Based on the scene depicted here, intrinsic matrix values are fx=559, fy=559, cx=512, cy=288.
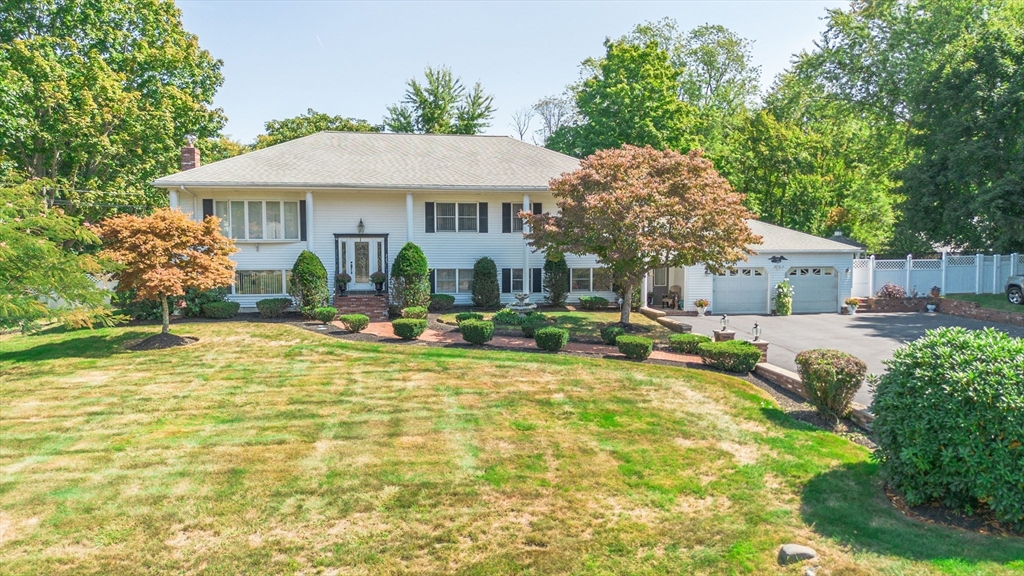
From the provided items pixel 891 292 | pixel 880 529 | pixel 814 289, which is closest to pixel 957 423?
pixel 880 529

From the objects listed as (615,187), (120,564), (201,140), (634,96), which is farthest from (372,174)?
(120,564)

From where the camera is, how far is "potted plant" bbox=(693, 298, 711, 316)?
71.6 ft

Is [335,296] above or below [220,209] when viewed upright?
below

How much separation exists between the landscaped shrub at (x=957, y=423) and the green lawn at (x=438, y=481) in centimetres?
46

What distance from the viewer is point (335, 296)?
20641 millimetres

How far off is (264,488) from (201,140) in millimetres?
26609

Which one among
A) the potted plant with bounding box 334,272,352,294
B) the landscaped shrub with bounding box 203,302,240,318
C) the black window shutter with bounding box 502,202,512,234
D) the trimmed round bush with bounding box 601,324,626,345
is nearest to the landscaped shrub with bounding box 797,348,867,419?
the trimmed round bush with bounding box 601,324,626,345

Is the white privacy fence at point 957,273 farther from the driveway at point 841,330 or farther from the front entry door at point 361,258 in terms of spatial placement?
the front entry door at point 361,258

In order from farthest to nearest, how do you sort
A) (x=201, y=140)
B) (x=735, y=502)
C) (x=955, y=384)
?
(x=201, y=140) → (x=735, y=502) → (x=955, y=384)

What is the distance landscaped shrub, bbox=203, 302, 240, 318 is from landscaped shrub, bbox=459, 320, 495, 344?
30.6 feet

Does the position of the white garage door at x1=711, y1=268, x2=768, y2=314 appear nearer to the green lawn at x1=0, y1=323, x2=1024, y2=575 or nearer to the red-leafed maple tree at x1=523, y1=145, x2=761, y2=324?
the red-leafed maple tree at x1=523, y1=145, x2=761, y2=324

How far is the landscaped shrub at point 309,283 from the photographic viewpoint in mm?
19109

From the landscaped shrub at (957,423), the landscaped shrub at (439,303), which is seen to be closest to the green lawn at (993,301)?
the landscaped shrub at (957,423)

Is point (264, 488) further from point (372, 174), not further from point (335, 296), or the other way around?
point (372, 174)
